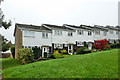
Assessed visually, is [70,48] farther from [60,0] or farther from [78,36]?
[60,0]

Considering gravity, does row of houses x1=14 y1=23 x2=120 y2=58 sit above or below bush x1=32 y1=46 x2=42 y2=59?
above

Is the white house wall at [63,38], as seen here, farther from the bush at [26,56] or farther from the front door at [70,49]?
the bush at [26,56]

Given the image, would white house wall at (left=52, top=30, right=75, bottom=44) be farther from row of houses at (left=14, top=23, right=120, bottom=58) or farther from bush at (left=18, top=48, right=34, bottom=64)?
bush at (left=18, top=48, right=34, bottom=64)

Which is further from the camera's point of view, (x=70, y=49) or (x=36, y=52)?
(x=70, y=49)

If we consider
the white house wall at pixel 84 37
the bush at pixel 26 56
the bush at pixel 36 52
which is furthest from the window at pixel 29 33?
the white house wall at pixel 84 37

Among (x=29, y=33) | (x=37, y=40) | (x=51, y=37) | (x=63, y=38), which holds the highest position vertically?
(x=29, y=33)

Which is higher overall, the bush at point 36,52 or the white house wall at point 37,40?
the white house wall at point 37,40

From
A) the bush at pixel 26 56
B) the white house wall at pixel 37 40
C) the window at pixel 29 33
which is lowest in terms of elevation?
the bush at pixel 26 56

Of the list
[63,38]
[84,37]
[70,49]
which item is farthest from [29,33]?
[84,37]

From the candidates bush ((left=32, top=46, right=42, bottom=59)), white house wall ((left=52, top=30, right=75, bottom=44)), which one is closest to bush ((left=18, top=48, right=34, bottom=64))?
bush ((left=32, top=46, right=42, bottom=59))

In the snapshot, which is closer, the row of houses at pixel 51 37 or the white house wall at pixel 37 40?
the white house wall at pixel 37 40

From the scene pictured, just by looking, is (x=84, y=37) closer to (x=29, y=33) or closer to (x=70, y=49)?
(x=70, y=49)

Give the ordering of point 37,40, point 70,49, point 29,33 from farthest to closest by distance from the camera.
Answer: point 70,49 → point 37,40 → point 29,33

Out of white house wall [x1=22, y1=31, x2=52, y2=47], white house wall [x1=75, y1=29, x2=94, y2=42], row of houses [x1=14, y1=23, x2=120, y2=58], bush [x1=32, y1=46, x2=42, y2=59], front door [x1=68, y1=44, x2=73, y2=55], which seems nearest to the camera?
bush [x1=32, y1=46, x2=42, y2=59]
